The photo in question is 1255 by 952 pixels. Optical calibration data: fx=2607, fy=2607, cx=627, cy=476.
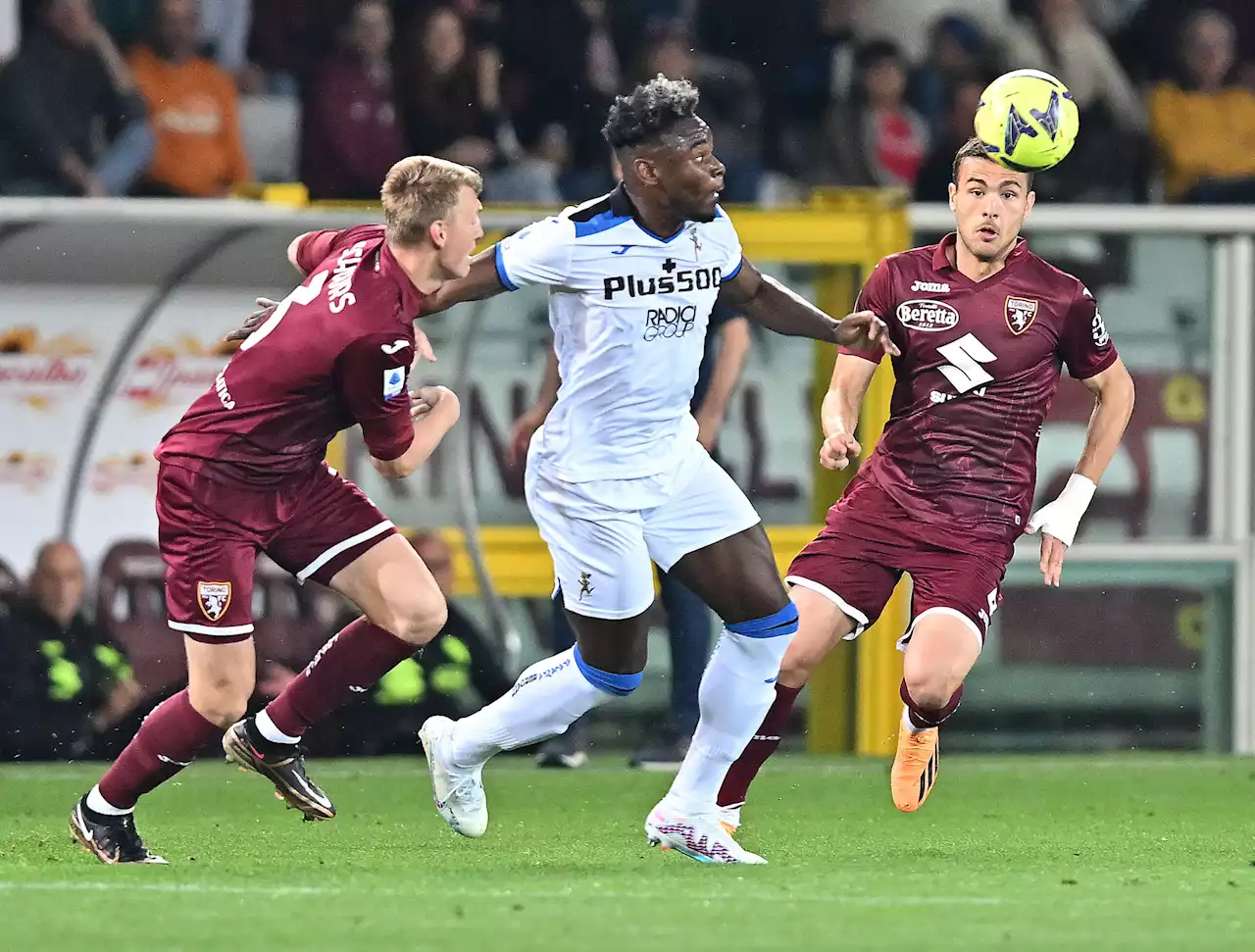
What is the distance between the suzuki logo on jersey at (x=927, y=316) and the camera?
776cm

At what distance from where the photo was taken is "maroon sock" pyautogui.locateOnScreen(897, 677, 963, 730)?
25.0ft

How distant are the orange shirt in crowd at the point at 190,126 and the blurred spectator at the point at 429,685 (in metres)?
2.12

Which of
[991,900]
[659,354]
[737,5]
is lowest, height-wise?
[991,900]

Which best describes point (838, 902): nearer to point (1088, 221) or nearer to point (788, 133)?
point (1088, 221)

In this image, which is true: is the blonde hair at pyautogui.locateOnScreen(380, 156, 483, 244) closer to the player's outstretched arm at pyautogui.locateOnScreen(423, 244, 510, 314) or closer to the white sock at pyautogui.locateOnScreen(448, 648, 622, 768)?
the player's outstretched arm at pyautogui.locateOnScreen(423, 244, 510, 314)

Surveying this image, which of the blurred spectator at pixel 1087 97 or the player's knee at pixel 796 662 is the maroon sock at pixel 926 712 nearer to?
the player's knee at pixel 796 662

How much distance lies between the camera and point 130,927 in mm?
5695

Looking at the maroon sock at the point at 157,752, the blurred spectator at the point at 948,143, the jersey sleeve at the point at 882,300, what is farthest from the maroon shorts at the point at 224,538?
the blurred spectator at the point at 948,143

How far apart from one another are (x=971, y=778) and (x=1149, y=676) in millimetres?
2092

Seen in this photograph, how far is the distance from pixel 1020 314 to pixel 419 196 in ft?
6.36

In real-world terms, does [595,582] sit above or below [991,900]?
above

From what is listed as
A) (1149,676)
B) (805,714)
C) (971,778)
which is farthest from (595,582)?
(1149,676)

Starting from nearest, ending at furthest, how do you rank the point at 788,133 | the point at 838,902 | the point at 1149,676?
1. the point at 838,902
2. the point at 1149,676
3. the point at 788,133

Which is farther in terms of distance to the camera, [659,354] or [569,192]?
[569,192]
